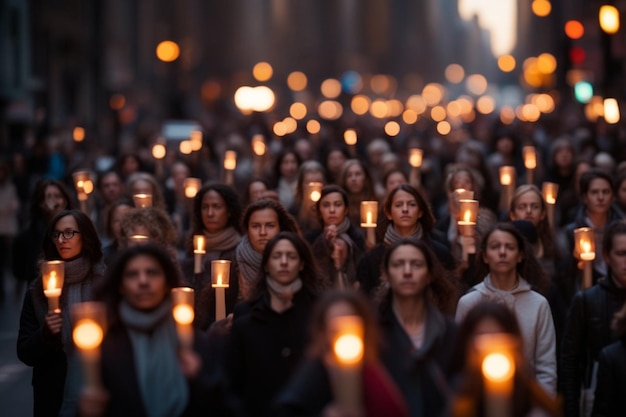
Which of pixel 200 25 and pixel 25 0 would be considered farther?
pixel 200 25

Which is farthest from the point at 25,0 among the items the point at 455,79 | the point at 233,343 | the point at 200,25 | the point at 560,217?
the point at 455,79

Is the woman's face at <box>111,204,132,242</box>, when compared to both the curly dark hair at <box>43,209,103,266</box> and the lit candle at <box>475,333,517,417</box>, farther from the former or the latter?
the lit candle at <box>475,333,517,417</box>

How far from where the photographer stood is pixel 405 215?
11.7 m

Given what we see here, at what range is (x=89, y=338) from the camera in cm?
629

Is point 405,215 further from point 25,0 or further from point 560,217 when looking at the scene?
point 25,0

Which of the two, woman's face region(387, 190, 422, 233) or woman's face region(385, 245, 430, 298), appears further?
woman's face region(387, 190, 422, 233)

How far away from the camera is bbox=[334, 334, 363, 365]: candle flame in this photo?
5.86 m

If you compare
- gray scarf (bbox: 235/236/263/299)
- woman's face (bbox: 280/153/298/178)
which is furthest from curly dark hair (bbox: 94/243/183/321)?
woman's face (bbox: 280/153/298/178)

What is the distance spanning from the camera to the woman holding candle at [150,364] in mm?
6957

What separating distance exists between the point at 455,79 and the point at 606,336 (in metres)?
191

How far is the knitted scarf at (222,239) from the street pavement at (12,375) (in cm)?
184

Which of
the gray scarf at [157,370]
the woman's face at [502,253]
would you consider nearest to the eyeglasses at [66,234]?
the woman's face at [502,253]

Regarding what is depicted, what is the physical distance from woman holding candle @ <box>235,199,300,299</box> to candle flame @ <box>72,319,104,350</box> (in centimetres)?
425

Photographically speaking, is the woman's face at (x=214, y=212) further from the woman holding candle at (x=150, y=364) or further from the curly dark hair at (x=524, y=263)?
the woman holding candle at (x=150, y=364)
